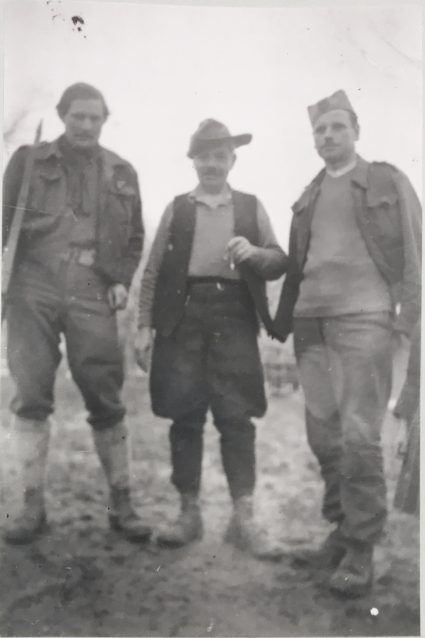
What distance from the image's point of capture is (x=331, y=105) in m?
2.13

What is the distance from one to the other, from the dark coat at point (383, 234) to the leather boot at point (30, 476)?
0.68 m

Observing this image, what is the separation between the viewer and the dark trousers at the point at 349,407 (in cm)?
206

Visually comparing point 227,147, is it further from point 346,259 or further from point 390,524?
point 390,524

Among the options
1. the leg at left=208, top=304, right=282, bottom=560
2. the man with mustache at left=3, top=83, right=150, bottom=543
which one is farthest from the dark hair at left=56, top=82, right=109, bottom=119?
the leg at left=208, top=304, right=282, bottom=560

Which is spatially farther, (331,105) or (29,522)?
(331,105)

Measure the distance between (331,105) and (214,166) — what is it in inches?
13.9

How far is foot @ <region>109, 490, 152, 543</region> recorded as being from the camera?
2.03m

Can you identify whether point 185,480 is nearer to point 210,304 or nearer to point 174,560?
point 174,560

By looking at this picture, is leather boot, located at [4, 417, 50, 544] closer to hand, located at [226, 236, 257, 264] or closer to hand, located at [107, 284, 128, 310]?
hand, located at [107, 284, 128, 310]

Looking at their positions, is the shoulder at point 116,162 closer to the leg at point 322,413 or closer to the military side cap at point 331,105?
the military side cap at point 331,105

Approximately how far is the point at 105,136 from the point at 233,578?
46.6 inches

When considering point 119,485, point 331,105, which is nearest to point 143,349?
point 119,485

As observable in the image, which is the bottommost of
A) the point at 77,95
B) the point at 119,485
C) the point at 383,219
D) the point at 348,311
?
the point at 119,485

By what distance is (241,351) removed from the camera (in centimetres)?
209
